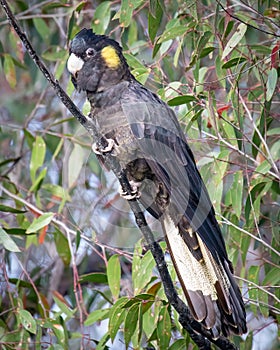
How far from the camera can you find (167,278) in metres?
2.26

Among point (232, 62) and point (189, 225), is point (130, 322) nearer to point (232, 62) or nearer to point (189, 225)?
point (189, 225)

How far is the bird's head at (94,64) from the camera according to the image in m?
2.61

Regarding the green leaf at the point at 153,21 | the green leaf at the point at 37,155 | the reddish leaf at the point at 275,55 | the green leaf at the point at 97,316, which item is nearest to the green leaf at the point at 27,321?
the green leaf at the point at 97,316

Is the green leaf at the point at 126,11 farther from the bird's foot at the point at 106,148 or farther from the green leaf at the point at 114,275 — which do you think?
the green leaf at the point at 114,275

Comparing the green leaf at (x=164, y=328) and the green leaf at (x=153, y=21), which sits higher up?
the green leaf at (x=153, y=21)

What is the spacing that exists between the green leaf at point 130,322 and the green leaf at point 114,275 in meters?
0.23

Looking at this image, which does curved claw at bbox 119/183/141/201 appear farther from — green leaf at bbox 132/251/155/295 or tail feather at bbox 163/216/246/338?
green leaf at bbox 132/251/155/295

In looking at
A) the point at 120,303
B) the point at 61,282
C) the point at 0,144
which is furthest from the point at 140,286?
the point at 0,144

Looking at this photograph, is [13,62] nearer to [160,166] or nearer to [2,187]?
[2,187]

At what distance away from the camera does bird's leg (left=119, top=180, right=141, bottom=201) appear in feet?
7.77

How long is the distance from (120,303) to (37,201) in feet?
3.05

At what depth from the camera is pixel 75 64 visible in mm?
2629

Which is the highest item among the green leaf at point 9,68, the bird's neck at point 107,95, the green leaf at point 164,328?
the green leaf at point 9,68

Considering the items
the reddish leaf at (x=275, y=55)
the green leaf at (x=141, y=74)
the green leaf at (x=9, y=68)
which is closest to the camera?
the reddish leaf at (x=275, y=55)
